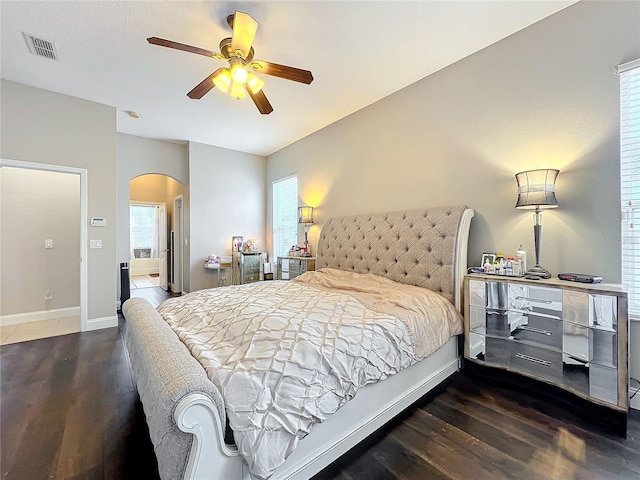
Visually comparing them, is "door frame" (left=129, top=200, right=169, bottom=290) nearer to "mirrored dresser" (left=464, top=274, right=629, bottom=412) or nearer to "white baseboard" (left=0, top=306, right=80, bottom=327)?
"white baseboard" (left=0, top=306, right=80, bottom=327)

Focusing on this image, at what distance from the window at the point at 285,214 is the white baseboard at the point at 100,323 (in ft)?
9.15

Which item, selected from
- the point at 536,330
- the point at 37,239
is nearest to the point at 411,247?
the point at 536,330

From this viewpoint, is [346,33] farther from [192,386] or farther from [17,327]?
[17,327]

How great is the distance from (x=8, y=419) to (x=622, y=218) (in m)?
4.35

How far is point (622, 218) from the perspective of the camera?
1902 mm

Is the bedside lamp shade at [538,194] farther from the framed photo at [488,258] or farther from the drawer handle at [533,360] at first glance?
the drawer handle at [533,360]

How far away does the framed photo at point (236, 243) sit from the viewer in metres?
5.46

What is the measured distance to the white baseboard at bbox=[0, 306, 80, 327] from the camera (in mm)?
3832

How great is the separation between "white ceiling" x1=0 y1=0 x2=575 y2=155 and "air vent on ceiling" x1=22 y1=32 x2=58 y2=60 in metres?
0.06

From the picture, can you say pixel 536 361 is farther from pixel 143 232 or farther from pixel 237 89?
pixel 143 232

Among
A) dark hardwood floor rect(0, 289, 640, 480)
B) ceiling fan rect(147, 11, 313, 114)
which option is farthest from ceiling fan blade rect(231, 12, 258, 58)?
dark hardwood floor rect(0, 289, 640, 480)

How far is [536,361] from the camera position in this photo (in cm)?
202

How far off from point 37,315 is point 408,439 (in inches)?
208

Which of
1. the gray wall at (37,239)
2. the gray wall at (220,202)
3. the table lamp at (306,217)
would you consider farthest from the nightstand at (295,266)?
the gray wall at (37,239)
